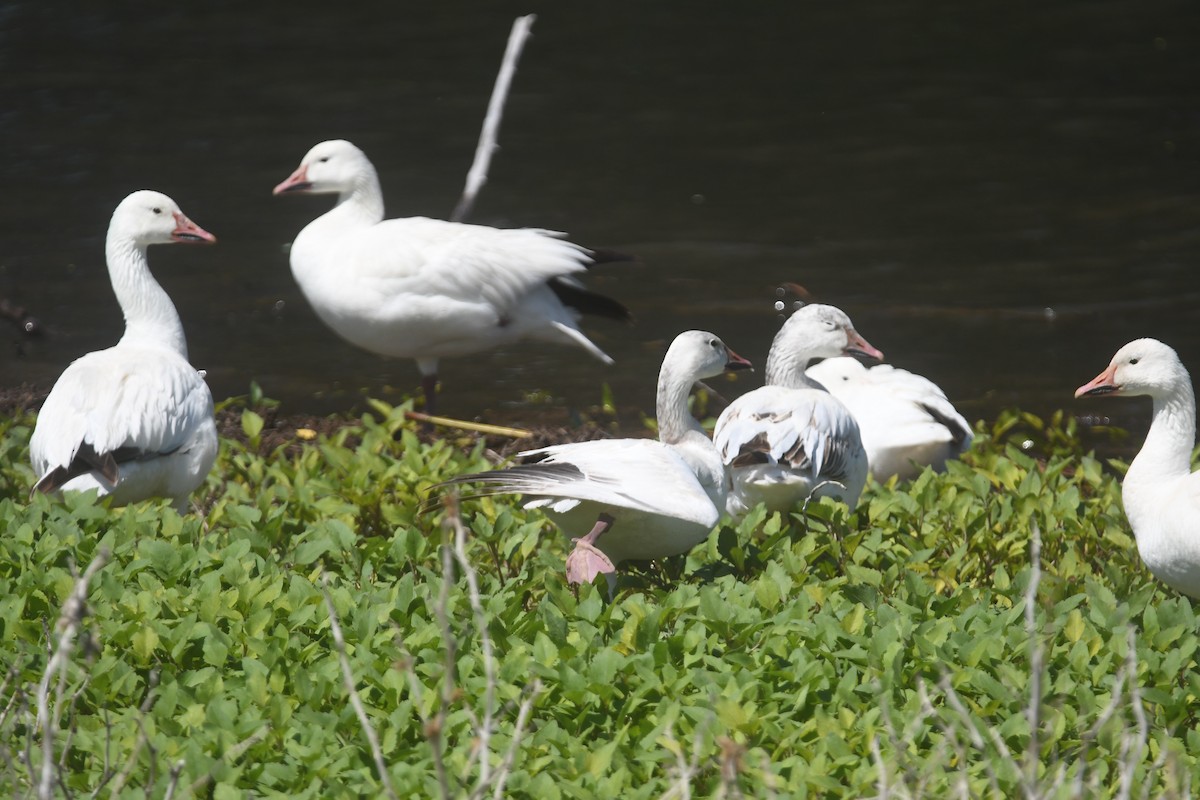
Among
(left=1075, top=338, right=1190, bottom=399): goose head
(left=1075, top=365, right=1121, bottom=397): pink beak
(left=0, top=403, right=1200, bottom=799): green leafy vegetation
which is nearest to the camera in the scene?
(left=0, top=403, right=1200, bottom=799): green leafy vegetation

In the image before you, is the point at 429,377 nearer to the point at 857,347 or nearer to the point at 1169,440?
the point at 857,347

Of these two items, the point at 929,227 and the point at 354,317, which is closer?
the point at 354,317

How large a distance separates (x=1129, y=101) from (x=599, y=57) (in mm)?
4961

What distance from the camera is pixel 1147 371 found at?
476cm

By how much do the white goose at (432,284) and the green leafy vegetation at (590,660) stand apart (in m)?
2.12

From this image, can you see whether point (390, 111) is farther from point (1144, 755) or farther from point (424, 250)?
point (1144, 755)

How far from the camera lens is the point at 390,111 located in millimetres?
13812

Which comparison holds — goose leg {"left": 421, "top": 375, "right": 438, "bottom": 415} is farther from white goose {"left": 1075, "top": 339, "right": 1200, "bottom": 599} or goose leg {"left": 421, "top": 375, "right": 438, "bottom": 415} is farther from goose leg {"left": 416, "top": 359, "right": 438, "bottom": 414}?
white goose {"left": 1075, "top": 339, "right": 1200, "bottom": 599}

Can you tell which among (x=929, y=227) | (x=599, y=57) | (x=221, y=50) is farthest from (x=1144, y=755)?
(x=221, y=50)

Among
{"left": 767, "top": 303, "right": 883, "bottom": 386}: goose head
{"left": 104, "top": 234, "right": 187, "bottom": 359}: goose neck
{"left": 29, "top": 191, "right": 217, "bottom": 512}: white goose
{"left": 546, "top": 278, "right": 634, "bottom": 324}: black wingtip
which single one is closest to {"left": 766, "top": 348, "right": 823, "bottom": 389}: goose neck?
{"left": 767, "top": 303, "right": 883, "bottom": 386}: goose head

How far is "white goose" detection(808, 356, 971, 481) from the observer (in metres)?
6.16

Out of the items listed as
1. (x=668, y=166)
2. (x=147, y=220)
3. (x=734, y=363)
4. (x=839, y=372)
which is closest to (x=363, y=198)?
(x=147, y=220)

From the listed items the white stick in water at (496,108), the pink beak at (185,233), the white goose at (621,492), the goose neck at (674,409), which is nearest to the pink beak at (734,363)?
the goose neck at (674,409)

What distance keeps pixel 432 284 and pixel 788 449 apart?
242 cm
